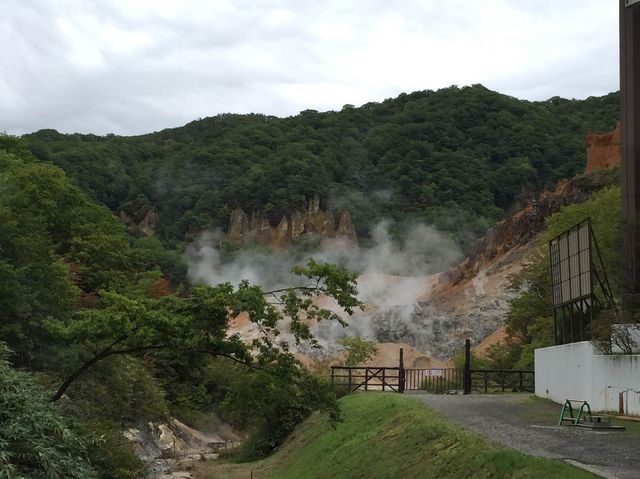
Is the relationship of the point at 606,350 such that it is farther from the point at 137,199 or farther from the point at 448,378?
the point at 137,199

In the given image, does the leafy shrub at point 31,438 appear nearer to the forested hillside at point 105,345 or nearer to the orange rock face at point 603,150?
the forested hillside at point 105,345

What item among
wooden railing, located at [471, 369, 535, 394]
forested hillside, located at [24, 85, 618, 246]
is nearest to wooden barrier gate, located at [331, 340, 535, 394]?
wooden railing, located at [471, 369, 535, 394]

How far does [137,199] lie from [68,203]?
59.6 meters

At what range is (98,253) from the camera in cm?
5162

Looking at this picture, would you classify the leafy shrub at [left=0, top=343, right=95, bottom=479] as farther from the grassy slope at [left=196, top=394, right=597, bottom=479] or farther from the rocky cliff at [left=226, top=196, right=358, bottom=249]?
the rocky cliff at [left=226, top=196, right=358, bottom=249]

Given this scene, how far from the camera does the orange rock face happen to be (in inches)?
2809

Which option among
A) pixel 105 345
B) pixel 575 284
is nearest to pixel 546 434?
pixel 575 284

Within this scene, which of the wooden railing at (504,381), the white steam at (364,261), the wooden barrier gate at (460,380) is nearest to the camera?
the wooden barrier gate at (460,380)

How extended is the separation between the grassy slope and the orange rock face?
4258cm

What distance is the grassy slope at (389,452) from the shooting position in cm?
1584

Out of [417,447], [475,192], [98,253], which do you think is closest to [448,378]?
[98,253]

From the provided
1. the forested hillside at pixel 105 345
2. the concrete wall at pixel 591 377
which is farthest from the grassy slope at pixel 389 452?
the concrete wall at pixel 591 377

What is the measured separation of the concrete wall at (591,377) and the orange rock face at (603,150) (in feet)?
146

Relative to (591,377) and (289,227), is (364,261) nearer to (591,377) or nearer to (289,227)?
(289,227)
